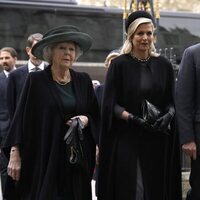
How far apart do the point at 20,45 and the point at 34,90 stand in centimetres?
1305

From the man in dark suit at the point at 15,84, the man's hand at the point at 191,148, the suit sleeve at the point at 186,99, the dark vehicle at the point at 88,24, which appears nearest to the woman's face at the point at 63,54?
the suit sleeve at the point at 186,99

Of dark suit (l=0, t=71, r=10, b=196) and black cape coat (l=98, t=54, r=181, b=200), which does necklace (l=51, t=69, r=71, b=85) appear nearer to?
black cape coat (l=98, t=54, r=181, b=200)

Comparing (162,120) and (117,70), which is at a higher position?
(117,70)

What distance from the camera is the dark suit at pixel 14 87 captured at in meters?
5.29

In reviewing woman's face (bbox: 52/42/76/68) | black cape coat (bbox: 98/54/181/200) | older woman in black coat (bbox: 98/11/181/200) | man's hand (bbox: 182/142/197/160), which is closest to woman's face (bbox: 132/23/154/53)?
older woman in black coat (bbox: 98/11/181/200)

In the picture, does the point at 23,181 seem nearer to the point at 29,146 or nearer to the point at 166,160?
the point at 29,146

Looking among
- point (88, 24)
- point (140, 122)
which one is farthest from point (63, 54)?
point (88, 24)

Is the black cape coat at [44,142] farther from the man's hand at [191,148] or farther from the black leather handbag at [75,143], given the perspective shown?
the man's hand at [191,148]

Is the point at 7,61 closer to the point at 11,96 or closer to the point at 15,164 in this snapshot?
the point at 11,96

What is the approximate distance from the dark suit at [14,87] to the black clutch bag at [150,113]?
5.02ft

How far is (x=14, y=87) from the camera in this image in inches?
211

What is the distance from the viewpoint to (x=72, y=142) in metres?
4.15

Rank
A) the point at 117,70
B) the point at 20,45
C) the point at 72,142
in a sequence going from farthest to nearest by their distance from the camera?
the point at 20,45
the point at 117,70
the point at 72,142

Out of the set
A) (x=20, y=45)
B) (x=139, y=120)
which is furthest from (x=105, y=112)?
(x=20, y=45)
